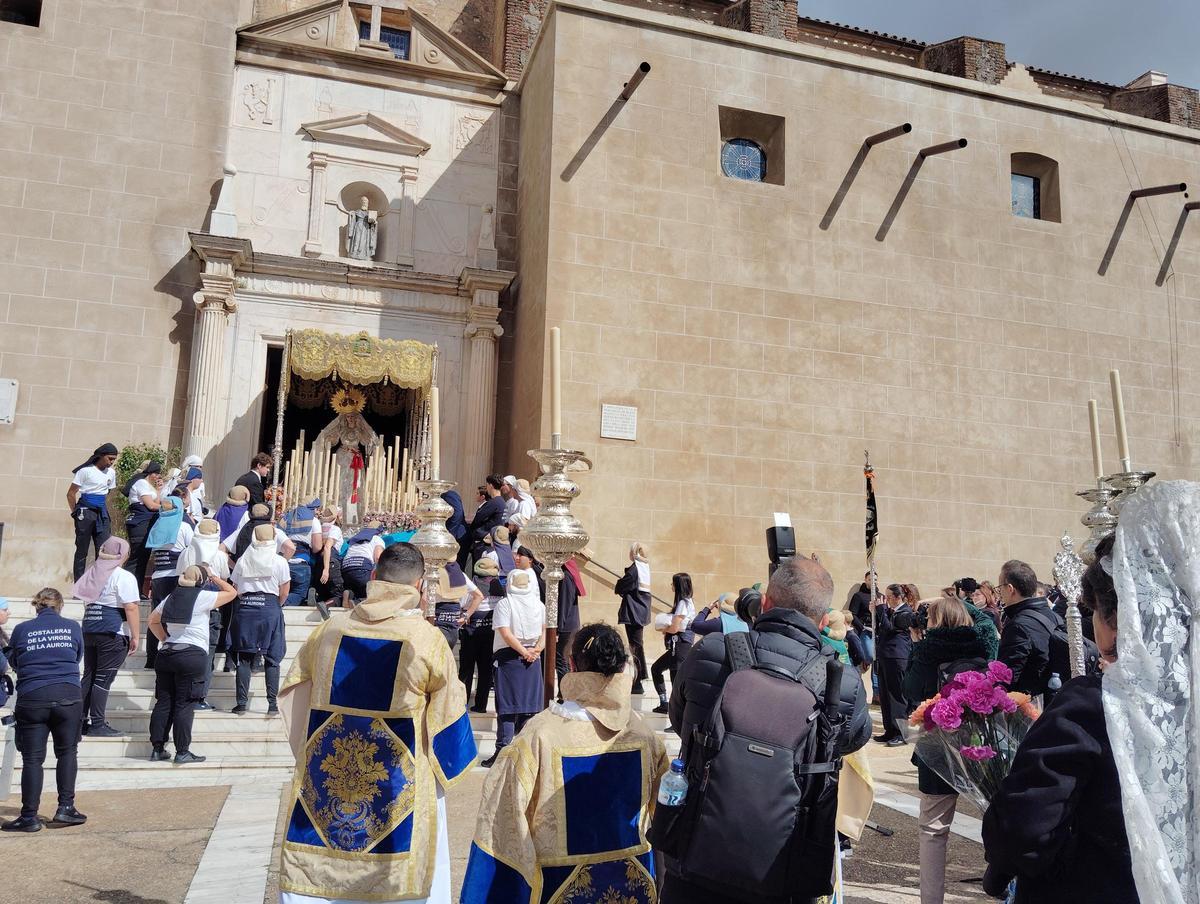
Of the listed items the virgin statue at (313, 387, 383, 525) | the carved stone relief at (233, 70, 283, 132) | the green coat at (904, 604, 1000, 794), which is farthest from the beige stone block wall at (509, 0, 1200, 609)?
the green coat at (904, 604, 1000, 794)

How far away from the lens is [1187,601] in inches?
89.4

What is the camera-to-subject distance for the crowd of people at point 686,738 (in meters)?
2.30

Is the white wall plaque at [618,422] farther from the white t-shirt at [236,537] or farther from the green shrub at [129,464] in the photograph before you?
the green shrub at [129,464]

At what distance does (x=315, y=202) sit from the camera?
15938 mm

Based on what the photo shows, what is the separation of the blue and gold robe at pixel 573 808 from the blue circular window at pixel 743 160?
13.7 metres

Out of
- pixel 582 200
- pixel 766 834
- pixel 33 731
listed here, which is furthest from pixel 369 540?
pixel 766 834

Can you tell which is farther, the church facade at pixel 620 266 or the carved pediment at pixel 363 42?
the carved pediment at pixel 363 42

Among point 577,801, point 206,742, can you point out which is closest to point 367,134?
point 206,742

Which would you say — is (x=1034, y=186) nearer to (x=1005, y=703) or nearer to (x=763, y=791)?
(x=1005, y=703)

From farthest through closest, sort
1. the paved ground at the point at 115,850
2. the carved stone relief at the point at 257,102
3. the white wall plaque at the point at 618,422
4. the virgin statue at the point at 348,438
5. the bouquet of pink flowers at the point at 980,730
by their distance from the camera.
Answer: the carved stone relief at the point at 257,102, the virgin statue at the point at 348,438, the white wall plaque at the point at 618,422, the paved ground at the point at 115,850, the bouquet of pink flowers at the point at 980,730

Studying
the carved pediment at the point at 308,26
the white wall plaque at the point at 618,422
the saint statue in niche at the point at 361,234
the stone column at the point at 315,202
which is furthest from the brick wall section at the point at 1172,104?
the stone column at the point at 315,202

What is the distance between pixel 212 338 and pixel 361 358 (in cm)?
226

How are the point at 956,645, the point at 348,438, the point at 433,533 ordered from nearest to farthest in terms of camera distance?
the point at 956,645 < the point at 433,533 < the point at 348,438

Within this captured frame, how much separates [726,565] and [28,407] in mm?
10603
